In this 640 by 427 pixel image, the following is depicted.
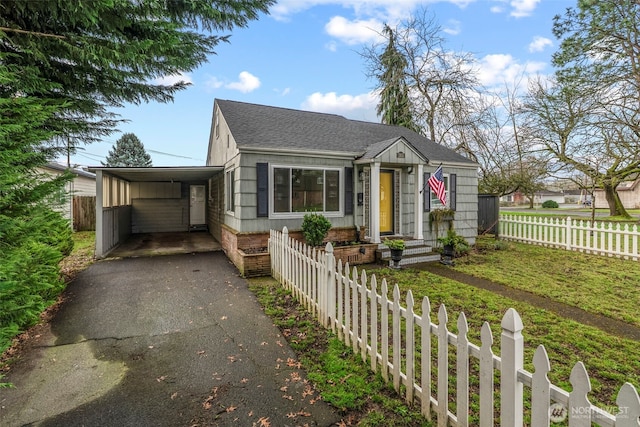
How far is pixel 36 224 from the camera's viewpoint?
2.43 meters

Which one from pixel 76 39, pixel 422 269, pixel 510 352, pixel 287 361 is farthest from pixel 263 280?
pixel 510 352

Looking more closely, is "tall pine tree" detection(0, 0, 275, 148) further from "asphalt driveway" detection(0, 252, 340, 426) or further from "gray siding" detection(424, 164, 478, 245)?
"gray siding" detection(424, 164, 478, 245)

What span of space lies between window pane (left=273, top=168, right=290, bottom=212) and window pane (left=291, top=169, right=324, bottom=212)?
0.17m

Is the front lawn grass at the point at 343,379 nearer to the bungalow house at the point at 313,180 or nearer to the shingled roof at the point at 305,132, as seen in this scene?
the bungalow house at the point at 313,180

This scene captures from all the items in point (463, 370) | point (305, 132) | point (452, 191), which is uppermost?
point (305, 132)

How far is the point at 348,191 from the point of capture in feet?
29.6

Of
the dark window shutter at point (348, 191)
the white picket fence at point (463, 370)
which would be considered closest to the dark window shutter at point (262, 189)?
the dark window shutter at point (348, 191)

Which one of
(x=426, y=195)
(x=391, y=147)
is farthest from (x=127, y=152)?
(x=426, y=195)

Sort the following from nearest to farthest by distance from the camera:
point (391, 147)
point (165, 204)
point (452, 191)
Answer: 1. point (391, 147)
2. point (452, 191)
3. point (165, 204)

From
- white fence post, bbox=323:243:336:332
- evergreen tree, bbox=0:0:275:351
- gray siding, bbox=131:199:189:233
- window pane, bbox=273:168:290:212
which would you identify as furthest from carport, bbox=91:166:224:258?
white fence post, bbox=323:243:336:332

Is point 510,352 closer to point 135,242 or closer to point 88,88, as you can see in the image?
point 88,88

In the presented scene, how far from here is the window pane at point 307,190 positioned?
8.40 metres

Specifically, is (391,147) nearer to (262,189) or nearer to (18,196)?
(262,189)

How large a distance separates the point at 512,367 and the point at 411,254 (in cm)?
699
